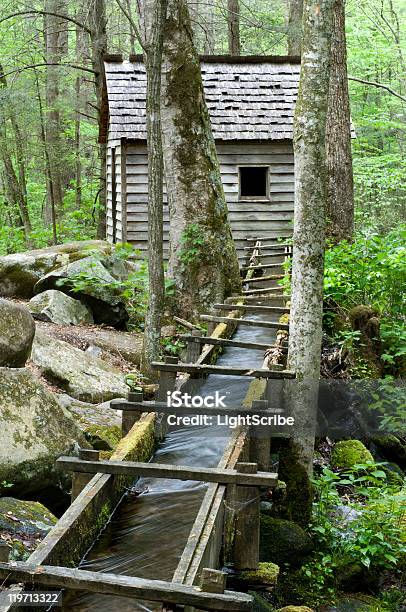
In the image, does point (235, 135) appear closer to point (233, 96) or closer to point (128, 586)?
point (233, 96)

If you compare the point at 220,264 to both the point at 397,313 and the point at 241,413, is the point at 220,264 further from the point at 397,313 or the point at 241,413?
the point at 241,413

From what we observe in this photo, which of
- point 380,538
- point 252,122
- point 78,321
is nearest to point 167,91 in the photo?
point 78,321

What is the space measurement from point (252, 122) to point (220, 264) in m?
6.93

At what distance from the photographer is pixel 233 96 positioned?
58.7ft

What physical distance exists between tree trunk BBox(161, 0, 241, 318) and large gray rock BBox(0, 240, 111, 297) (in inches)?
115

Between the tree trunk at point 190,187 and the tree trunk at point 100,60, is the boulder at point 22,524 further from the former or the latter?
the tree trunk at point 100,60

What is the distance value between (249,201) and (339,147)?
549 centimetres

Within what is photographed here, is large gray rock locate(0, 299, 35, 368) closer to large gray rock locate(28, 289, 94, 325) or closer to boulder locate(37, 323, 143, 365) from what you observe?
boulder locate(37, 323, 143, 365)

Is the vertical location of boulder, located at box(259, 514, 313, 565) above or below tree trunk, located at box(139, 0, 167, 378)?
below

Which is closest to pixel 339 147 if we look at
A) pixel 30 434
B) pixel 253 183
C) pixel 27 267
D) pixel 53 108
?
pixel 27 267

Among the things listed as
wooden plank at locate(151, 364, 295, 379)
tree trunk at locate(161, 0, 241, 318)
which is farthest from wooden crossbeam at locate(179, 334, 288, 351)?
tree trunk at locate(161, 0, 241, 318)

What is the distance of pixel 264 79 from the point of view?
1836 cm

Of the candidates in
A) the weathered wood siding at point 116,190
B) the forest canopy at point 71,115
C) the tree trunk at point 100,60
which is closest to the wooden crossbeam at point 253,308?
the forest canopy at point 71,115

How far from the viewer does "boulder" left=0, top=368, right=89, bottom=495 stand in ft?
19.9
